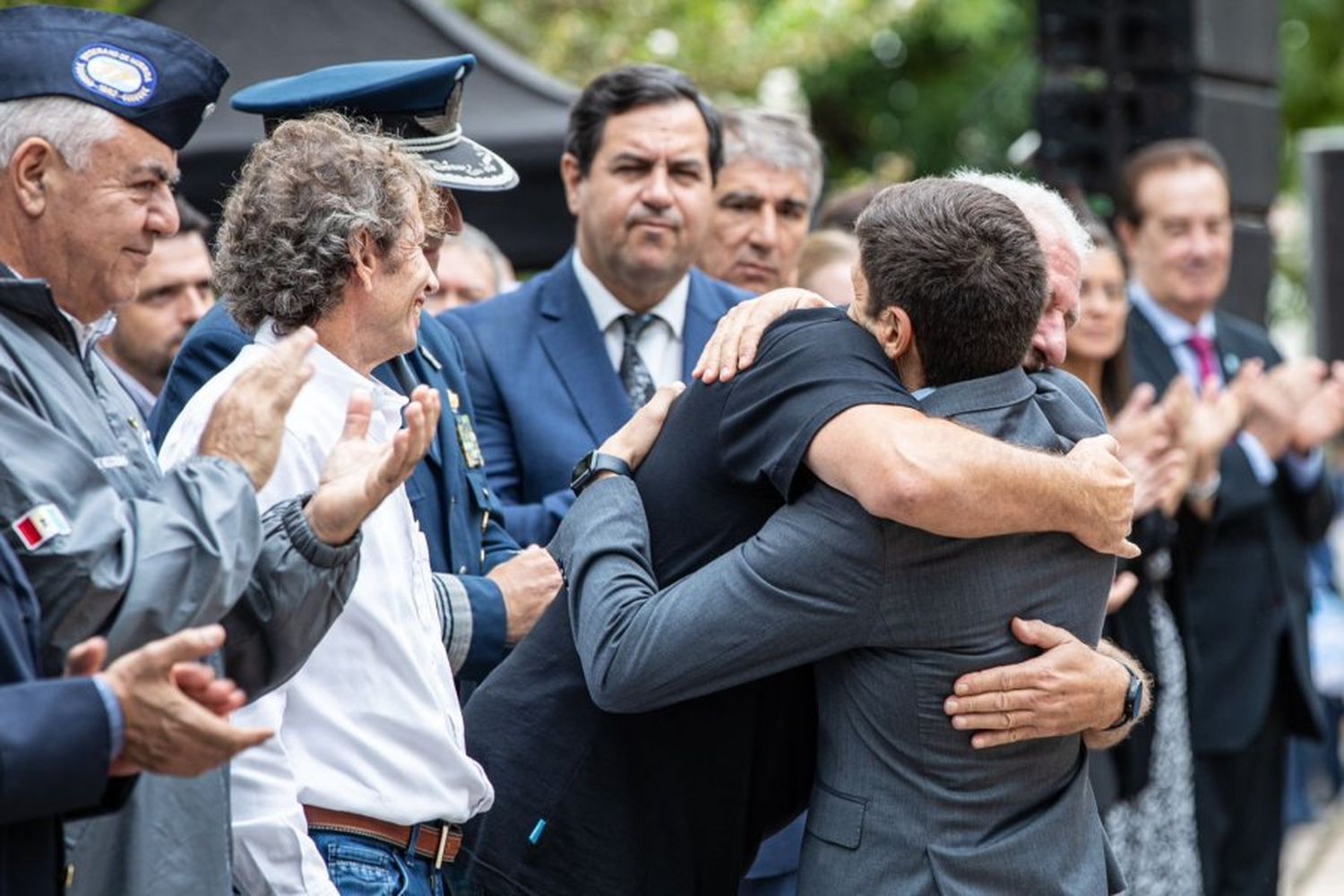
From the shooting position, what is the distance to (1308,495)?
268 inches

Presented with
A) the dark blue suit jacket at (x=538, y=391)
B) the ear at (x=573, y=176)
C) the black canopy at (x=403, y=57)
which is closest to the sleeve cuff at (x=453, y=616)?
the dark blue suit jacket at (x=538, y=391)

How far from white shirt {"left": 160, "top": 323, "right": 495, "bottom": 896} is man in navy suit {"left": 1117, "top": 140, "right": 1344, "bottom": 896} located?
3784 millimetres

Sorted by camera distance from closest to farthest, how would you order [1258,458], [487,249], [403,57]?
[487,249] < [1258,458] < [403,57]

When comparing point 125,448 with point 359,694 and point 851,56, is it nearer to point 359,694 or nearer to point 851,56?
point 359,694

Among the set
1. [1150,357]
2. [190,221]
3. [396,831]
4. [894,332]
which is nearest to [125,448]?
[396,831]

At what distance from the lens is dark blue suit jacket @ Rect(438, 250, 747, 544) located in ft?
14.0

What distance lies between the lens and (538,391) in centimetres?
433

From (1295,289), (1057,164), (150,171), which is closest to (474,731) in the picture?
(150,171)

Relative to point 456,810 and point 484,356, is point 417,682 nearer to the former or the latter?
point 456,810

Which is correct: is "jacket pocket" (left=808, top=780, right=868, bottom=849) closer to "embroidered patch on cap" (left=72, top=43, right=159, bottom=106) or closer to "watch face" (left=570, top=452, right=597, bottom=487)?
"watch face" (left=570, top=452, right=597, bottom=487)

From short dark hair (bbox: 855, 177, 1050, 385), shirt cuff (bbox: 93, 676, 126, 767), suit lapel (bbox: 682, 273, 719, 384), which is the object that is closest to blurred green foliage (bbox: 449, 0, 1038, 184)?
suit lapel (bbox: 682, 273, 719, 384)

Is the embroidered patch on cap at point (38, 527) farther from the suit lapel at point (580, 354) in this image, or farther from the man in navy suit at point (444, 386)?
the suit lapel at point (580, 354)

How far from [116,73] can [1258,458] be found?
458 cm

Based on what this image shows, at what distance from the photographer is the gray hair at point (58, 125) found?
2750mm
